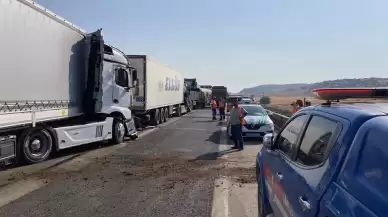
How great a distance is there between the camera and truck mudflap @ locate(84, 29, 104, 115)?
12.3m

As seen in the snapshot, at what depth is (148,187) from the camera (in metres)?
7.35

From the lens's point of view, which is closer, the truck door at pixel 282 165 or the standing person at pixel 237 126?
the truck door at pixel 282 165

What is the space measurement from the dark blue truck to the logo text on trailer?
839 inches

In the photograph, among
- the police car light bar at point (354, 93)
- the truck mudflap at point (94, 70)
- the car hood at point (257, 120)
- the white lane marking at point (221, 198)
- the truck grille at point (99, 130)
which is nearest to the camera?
the police car light bar at point (354, 93)

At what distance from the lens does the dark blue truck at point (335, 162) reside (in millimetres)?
2033

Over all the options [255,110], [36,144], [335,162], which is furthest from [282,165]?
[255,110]

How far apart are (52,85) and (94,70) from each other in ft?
7.56

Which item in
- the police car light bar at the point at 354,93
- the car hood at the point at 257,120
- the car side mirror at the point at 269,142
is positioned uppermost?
the police car light bar at the point at 354,93

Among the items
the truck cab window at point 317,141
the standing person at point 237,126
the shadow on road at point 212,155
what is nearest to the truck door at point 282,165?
the truck cab window at point 317,141

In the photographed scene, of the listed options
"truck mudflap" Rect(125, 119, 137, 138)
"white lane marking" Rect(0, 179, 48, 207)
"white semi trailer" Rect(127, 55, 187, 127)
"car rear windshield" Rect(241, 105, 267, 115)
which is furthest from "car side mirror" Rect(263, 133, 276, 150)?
"car rear windshield" Rect(241, 105, 267, 115)

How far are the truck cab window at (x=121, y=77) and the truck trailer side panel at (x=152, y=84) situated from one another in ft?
14.4

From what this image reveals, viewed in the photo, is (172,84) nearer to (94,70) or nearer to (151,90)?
(151,90)

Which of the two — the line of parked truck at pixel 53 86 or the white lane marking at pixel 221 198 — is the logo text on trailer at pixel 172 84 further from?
the white lane marking at pixel 221 198

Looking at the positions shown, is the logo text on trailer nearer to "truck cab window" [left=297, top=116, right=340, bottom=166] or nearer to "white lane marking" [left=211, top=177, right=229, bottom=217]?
"white lane marking" [left=211, top=177, right=229, bottom=217]
